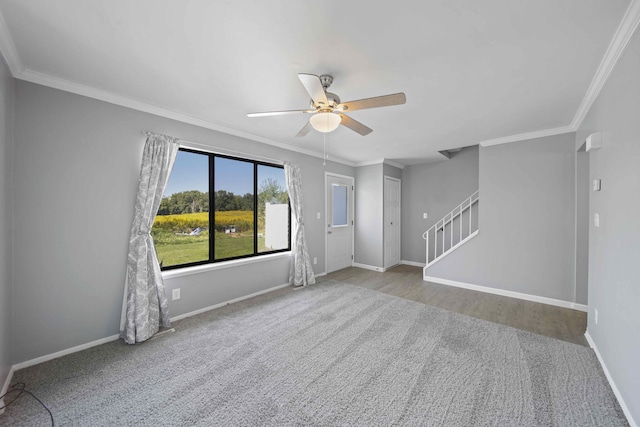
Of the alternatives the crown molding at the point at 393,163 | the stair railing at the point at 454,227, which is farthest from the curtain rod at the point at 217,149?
the stair railing at the point at 454,227

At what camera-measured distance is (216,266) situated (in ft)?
10.7

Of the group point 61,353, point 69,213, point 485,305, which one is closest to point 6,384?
point 61,353

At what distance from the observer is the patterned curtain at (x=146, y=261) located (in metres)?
2.47

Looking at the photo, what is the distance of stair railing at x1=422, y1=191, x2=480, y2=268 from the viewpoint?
15.8 ft

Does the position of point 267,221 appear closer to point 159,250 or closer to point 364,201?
point 159,250

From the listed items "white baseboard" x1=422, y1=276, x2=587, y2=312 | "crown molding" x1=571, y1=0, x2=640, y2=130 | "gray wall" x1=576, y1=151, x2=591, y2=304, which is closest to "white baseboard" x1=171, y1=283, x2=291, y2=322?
"white baseboard" x1=422, y1=276, x2=587, y2=312

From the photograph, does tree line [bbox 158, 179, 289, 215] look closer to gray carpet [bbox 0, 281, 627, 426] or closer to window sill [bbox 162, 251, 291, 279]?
window sill [bbox 162, 251, 291, 279]

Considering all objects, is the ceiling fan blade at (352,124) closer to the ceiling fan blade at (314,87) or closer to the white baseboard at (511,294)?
the ceiling fan blade at (314,87)

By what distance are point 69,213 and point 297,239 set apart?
9.11 feet

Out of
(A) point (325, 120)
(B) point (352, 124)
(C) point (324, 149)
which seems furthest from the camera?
(C) point (324, 149)

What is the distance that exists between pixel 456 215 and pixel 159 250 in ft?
16.7

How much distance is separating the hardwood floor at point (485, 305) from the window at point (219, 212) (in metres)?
1.53

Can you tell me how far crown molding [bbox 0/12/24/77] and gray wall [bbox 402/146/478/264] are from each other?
6060 millimetres

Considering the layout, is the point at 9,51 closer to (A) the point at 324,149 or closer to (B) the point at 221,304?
(B) the point at 221,304
